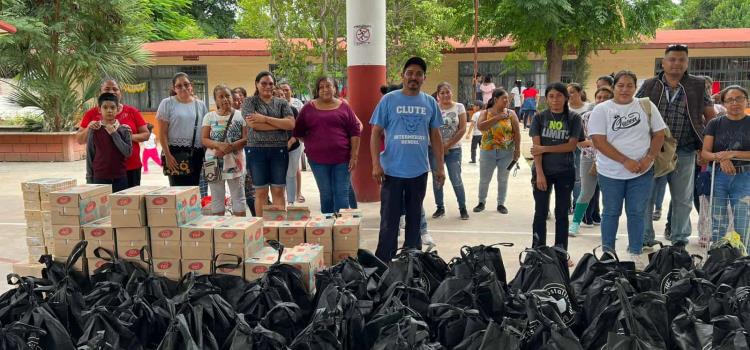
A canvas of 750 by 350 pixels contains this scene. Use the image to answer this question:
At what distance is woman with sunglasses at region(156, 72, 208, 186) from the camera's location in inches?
219

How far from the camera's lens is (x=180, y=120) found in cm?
560

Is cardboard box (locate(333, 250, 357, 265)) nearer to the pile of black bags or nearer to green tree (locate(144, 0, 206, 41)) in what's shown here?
the pile of black bags

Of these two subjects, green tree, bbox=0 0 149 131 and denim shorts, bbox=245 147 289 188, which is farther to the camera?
green tree, bbox=0 0 149 131

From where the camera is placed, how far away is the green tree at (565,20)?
14484mm

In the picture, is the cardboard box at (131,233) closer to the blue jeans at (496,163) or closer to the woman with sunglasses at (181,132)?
the woman with sunglasses at (181,132)

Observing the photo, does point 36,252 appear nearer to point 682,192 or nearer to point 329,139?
point 329,139

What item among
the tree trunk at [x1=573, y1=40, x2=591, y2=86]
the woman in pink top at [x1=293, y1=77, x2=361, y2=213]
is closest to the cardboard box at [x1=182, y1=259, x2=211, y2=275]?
the woman in pink top at [x1=293, y1=77, x2=361, y2=213]

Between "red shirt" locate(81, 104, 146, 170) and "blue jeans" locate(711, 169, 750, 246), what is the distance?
193 inches

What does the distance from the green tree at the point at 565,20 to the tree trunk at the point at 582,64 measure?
593mm

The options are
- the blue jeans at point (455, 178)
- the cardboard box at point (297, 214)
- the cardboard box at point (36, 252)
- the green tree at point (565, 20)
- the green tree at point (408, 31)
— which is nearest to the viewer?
the cardboard box at point (36, 252)

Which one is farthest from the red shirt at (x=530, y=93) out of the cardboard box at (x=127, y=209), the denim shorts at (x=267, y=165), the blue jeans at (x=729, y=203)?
the cardboard box at (x=127, y=209)

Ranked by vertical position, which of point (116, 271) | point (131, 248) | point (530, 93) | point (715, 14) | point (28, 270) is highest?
point (715, 14)

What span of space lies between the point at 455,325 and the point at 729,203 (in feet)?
10.8

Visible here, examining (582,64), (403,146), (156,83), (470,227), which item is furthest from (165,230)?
(156,83)
